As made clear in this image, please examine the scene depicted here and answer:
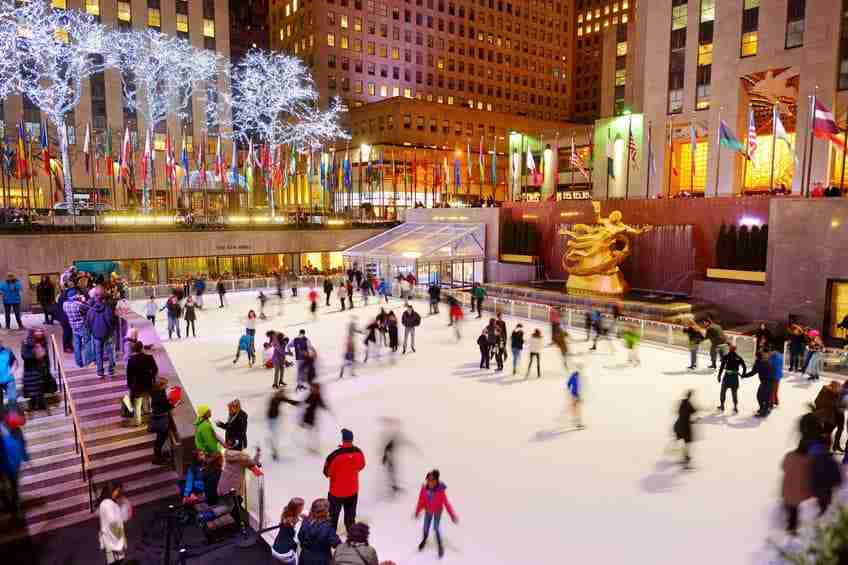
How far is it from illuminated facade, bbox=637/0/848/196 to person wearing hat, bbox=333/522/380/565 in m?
25.8

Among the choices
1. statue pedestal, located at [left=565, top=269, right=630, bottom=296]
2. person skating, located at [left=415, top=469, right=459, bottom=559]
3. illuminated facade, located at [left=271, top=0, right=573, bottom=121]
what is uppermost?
illuminated facade, located at [left=271, top=0, right=573, bottom=121]

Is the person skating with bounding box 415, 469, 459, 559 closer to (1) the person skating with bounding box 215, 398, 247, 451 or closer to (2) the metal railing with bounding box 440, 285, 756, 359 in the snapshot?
(1) the person skating with bounding box 215, 398, 247, 451

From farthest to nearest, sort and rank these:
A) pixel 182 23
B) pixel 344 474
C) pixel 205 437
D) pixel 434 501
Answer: pixel 182 23 < pixel 205 437 < pixel 344 474 < pixel 434 501

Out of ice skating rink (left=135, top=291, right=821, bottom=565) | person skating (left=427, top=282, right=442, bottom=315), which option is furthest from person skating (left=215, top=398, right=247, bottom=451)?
person skating (left=427, top=282, right=442, bottom=315)

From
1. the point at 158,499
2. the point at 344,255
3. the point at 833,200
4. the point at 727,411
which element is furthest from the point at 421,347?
the point at 344,255

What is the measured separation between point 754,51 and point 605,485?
34.4m

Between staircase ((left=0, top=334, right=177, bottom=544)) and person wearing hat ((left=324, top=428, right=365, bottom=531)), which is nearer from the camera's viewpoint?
person wearing hat ((left=324, top=428, right=365, bottom=531))

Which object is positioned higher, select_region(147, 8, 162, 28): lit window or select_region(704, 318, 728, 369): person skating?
select_region(147, 8, 162, 28): lit window

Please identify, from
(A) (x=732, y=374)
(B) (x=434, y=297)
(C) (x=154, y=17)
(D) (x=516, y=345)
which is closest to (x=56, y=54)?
(C) (x=154, y=17)

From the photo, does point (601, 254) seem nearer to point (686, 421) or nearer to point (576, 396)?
point (576, 396)

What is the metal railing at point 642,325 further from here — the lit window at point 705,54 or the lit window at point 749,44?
the lit window at point 705,54

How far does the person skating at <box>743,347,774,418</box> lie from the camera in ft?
34.8

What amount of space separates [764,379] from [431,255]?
20814 mm

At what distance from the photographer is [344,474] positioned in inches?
273
